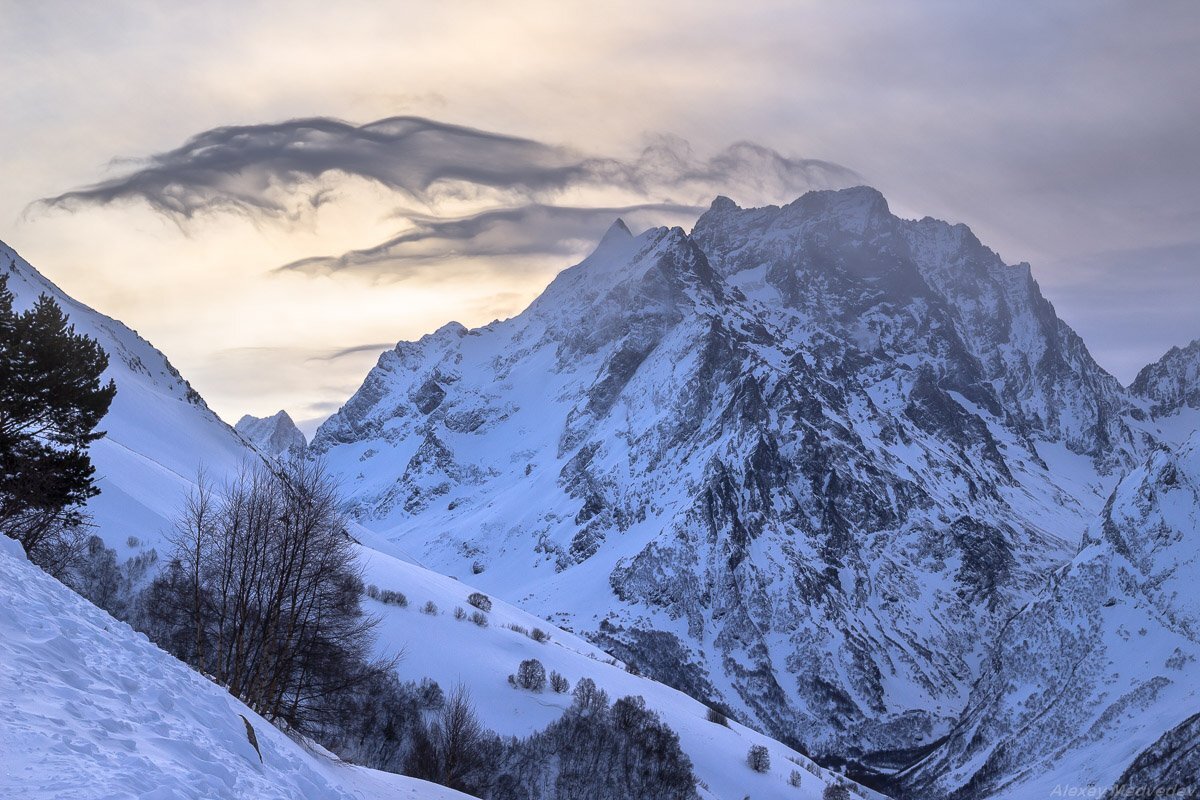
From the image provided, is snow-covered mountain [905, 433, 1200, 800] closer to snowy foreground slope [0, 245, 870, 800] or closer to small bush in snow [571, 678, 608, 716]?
snowy foreground slope [0, 245, 870, 800]

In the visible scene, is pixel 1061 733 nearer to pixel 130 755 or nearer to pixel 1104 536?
pixel 1104 536

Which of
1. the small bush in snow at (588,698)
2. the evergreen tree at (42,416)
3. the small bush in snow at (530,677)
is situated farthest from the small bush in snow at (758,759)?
the evergreen tree at (42,416)

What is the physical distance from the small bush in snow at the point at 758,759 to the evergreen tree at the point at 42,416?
42.2m

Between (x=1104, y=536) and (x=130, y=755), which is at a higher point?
(x=1104, y=536)

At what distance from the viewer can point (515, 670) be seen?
51.5m

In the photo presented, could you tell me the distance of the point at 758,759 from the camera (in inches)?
2157

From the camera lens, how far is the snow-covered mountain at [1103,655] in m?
83.9

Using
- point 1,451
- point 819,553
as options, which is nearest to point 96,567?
point 1,451

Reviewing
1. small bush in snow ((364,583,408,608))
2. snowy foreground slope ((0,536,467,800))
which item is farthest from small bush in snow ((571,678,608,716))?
snowy foreground slope ((0,536,467,800))

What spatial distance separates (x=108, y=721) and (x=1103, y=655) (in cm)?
10538

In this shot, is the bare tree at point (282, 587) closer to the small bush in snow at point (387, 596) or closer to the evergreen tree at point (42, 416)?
the evergreen tree at point (42, 416)

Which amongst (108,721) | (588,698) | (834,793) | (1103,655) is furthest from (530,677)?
(1103,655)

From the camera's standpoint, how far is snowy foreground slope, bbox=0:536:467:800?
9.42 meters

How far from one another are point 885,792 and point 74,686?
512ft
